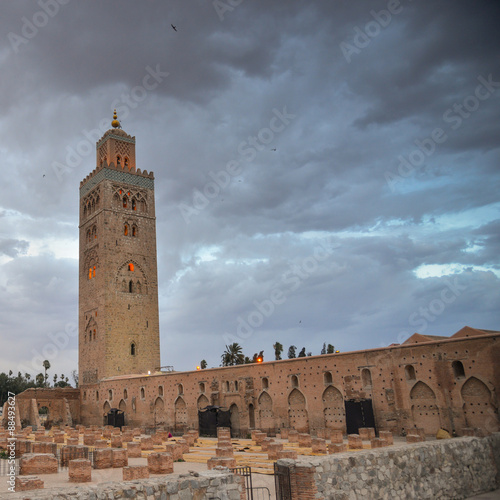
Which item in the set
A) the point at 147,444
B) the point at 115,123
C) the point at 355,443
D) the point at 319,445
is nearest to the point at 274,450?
the point at 319,445

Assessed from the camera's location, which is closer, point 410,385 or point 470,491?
point 470,491

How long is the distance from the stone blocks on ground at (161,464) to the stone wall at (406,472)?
4.74 metres

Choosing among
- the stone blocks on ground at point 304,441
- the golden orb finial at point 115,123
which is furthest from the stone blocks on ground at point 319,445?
the golden orb finial at point 115,123

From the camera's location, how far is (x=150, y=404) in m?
28.7

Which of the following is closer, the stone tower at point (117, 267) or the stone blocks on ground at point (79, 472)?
the stone blocks on ground at point (79, 472)

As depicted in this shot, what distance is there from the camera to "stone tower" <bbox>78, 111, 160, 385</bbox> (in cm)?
3603

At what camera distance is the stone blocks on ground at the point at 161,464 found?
1246cm

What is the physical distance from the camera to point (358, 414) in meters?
18.5

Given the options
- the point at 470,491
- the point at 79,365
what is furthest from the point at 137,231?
the point at 470,491

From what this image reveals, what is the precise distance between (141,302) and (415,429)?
2594 centimetres

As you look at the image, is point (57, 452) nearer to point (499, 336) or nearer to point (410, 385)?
point (410, 385)

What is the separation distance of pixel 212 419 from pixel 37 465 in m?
11.9

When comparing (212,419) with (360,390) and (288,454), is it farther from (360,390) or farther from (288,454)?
(288,454)

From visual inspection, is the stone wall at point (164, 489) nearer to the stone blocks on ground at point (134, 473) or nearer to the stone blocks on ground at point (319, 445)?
the stone blocks on ground at point (134, 473)
